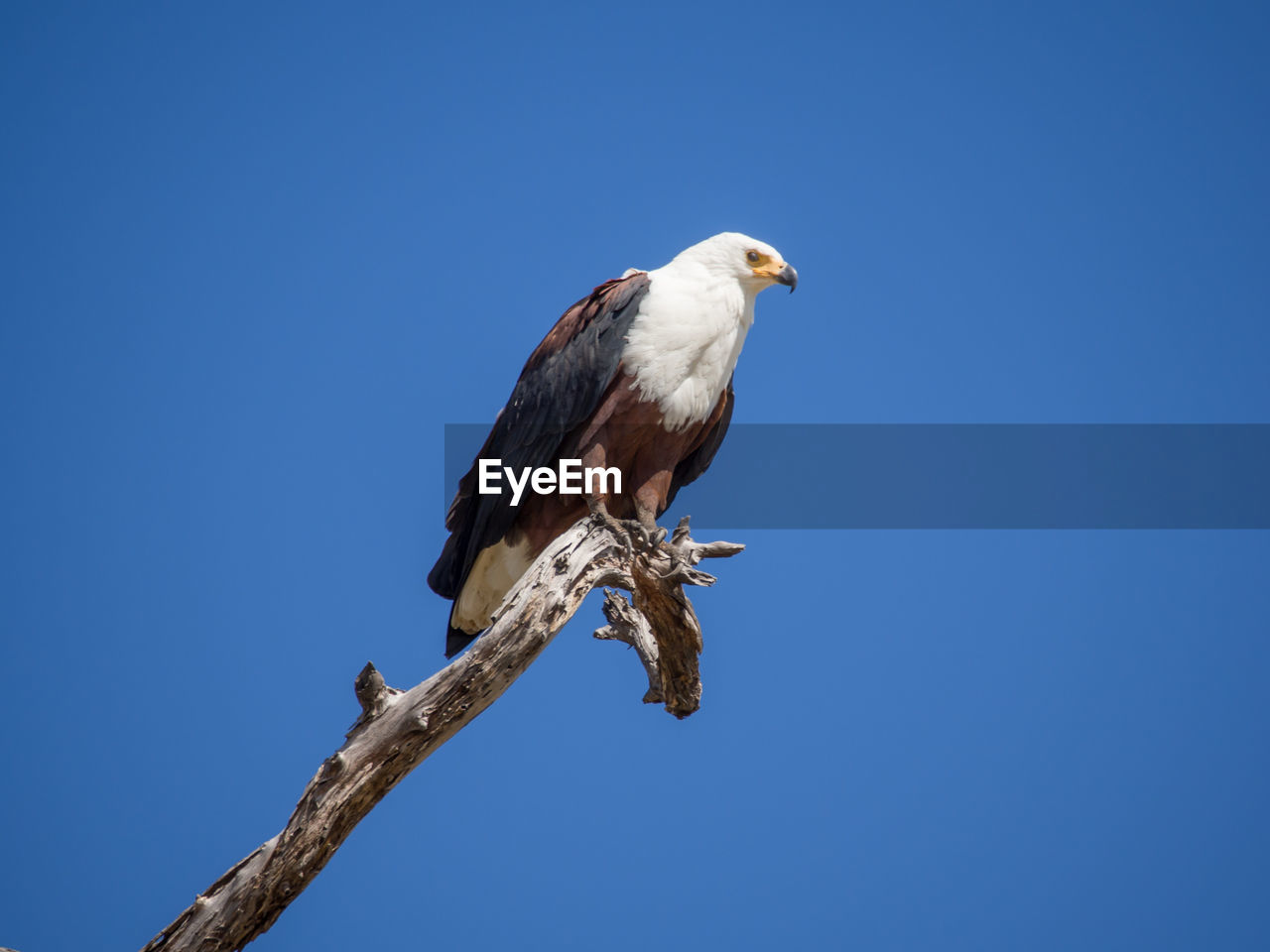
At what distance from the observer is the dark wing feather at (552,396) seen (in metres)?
5.56

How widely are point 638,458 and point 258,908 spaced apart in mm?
2587

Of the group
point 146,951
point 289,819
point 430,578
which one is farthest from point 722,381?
point 146,951

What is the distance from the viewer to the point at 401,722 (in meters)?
4.40

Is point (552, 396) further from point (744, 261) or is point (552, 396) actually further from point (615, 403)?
point (744, 261)

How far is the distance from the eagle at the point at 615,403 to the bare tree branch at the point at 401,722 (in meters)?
0.40

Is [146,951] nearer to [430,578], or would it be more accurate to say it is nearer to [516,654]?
[516,654]

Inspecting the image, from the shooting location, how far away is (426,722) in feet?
14.4

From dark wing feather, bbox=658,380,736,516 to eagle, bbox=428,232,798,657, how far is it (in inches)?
8.6

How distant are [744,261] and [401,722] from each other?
9.25 feet

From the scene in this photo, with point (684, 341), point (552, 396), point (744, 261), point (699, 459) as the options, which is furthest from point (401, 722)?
point (744, 261)

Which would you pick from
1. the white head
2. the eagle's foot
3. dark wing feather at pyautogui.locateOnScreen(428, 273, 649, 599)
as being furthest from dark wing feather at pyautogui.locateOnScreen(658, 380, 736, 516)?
the eagle's foot

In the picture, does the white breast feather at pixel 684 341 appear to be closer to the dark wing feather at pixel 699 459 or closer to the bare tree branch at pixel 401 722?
the dark wing feather at pixel 699 459

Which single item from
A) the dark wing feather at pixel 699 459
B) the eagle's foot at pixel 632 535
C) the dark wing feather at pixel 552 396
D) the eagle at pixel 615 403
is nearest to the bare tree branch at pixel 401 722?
the eagle's foot at pixel 632 535

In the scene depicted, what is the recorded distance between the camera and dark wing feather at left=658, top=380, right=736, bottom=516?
6307 mm
